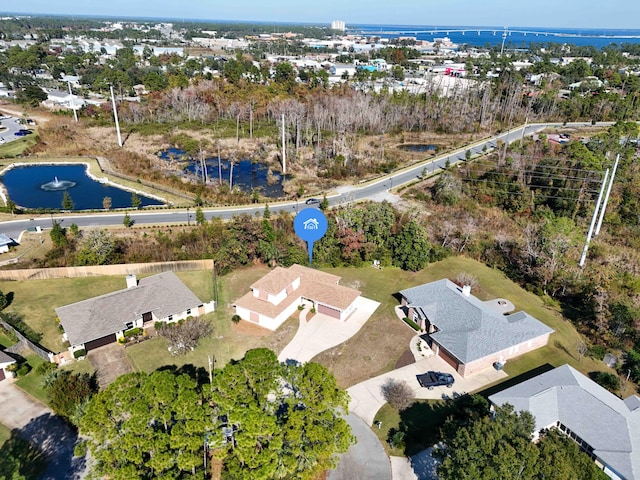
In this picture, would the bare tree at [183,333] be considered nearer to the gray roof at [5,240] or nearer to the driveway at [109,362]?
the driveway at [109,362]

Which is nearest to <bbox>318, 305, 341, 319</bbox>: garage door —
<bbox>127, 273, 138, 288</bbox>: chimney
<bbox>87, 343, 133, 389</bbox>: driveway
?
<bbox>87, 343, 133, 389</bbox>: driveway

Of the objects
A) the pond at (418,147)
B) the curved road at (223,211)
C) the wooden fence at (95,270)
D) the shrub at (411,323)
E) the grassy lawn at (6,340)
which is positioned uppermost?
the pond at (418,147)

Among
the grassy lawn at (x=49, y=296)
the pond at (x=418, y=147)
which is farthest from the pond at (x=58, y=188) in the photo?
the pond at (x=418, y=147)

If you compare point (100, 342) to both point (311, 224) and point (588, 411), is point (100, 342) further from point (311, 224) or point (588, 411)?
point (588, 411)

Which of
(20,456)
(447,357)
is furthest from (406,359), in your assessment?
(20,456)

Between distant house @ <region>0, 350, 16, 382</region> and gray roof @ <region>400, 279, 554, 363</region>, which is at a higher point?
gray roof @ <region>400, 279, 554, 363</region>

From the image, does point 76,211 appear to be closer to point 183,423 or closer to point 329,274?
point 329,274

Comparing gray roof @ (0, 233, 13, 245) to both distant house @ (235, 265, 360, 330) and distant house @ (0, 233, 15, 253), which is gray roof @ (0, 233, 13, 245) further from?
distant house @ (235, 265, 360, 330)
